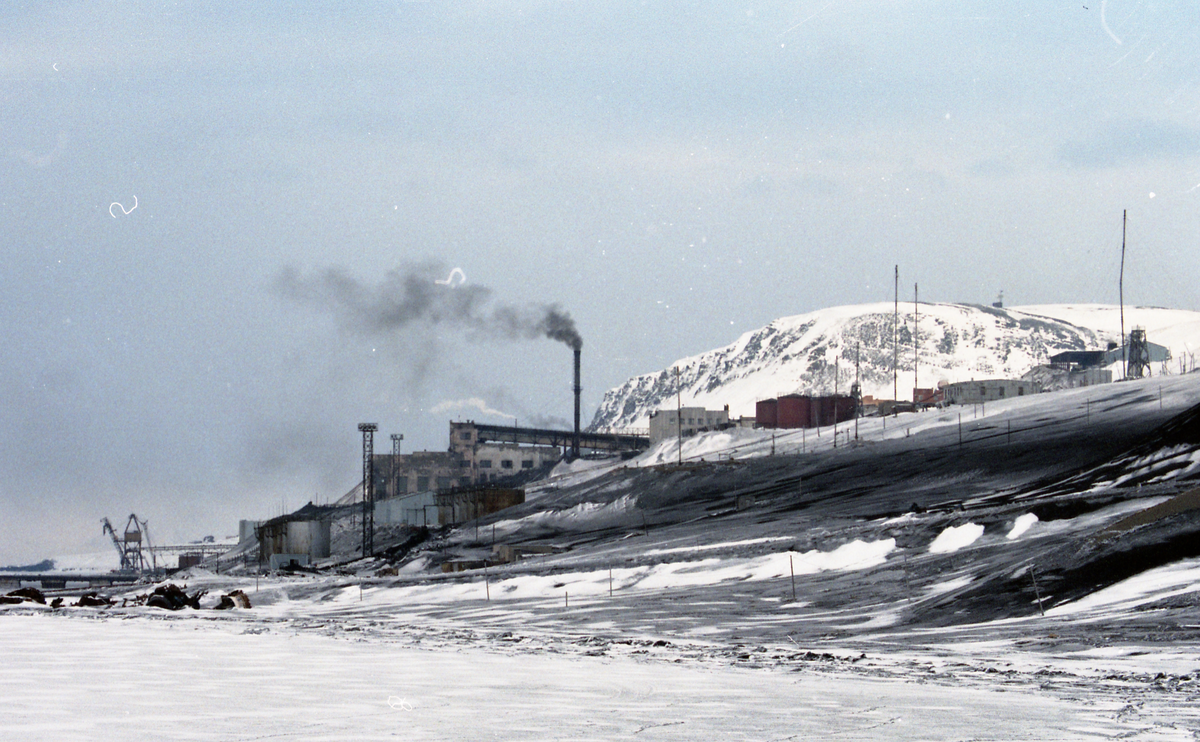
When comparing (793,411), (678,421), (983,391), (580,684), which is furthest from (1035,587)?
(678,421)

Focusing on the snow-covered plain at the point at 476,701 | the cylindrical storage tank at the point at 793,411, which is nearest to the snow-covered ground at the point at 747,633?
the snow-covered plain at the point at 476,701

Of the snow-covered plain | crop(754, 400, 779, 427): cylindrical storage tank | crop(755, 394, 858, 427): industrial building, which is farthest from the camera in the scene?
crop(754, 400, 779, 427): cylindrical storage tank

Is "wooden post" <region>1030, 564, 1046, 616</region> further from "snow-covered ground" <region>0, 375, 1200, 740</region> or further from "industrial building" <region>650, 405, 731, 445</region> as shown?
"industrial building" <region>650, 405, 731, 445</region>

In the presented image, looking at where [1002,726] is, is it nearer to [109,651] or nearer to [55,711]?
[55,711]

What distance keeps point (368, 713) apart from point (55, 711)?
2679 mm

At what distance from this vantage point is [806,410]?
125 meters

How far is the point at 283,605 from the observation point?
48.6 meters

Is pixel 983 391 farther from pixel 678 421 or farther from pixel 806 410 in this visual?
pixel 678 421

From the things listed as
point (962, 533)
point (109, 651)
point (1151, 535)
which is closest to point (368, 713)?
point (109, 651)

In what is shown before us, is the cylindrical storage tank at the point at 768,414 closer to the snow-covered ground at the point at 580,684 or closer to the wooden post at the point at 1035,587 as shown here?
the wooden post at the point at 1035,587

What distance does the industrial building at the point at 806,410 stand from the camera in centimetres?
12288

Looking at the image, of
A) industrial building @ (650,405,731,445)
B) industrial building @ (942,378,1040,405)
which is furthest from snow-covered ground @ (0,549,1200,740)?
industrial building @ (650,405,731,445)

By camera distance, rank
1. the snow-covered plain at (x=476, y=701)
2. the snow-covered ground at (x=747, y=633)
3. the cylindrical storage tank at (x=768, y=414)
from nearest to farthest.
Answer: the snow-covered plain at (x=476, y=701) < the snow-covered ground at (x=747, y=633) < the cylindrical storage tank at (x=768, y=414)

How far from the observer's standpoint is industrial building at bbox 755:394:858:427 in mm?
122875
